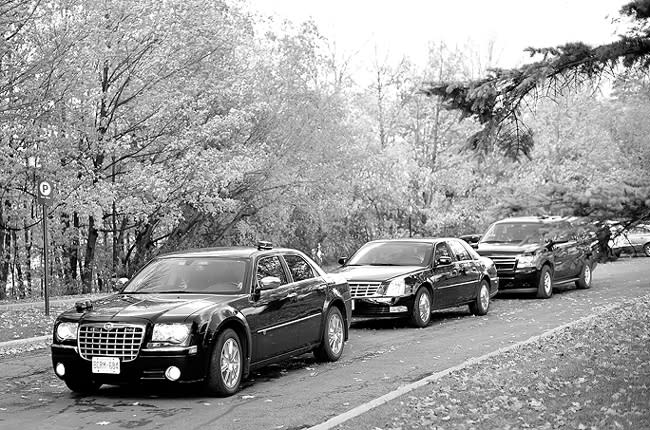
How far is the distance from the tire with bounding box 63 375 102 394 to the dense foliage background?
28.3 ft

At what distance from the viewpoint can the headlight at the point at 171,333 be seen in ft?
30.9

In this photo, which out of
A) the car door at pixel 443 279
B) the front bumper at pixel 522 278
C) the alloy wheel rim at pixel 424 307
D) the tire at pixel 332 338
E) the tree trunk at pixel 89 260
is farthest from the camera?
the tree trunk at pixel 89 260

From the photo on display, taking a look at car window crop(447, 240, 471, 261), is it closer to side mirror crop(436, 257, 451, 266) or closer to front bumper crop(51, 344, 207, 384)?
side mirror crop(436, 257, 451, 266)

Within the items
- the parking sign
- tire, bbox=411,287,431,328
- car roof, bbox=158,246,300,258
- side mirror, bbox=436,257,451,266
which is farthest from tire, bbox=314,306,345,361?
the parking sign

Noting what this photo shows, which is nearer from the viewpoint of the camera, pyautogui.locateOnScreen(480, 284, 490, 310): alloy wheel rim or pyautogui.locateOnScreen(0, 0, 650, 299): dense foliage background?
pyautogui.locateOnScreen(480, 284, 490, 310): alloy wheel rim

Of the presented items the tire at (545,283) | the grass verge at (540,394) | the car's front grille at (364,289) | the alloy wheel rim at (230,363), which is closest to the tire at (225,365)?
the alloy wheel rim at (230,363)

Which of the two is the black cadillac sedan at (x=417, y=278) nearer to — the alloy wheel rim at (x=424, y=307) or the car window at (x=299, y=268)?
the alloy wheel rim at (x=424, y=307)

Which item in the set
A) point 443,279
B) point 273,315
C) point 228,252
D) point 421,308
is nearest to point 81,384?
point 273,315

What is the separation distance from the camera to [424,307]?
16.7 metres

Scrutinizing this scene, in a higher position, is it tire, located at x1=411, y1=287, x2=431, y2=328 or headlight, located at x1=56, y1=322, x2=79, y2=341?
headlight, located at x1=56, y1=322, x2=79, y2=341

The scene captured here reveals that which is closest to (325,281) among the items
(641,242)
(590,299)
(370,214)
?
(590,299)

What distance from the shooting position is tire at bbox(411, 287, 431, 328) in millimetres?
16328

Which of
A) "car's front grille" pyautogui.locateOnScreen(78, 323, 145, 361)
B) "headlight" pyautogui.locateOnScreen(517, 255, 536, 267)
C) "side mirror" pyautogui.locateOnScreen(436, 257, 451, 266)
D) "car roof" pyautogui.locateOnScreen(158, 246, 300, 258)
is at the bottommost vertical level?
"car's front grille" pyautogui.locateOnScreen(78, 323, 145, 361)

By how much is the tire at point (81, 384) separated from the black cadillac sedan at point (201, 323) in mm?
11
